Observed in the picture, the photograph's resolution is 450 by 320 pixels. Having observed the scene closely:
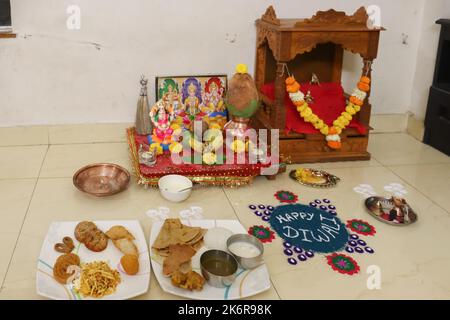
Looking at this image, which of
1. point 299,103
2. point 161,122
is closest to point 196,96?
point 161,122

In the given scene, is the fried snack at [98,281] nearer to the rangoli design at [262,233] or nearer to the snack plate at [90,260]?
the snack plate at [90,260]

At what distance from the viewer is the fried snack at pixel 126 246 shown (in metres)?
1.53

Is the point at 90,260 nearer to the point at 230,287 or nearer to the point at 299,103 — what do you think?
the point at 230,287

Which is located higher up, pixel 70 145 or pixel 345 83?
pixel 345 83

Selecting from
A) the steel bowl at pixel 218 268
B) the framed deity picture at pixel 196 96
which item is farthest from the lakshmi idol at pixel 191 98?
the steel bowl at pixel 218 268

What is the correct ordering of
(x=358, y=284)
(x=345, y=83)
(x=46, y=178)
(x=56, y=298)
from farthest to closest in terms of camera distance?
(x=345, y=83) → (x=46, y=178) → (x=358, y=284) → (x=56, y=298)

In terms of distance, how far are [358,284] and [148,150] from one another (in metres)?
1.10

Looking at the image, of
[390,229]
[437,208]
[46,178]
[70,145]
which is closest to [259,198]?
[390,229]

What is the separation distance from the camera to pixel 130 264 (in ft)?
4.72

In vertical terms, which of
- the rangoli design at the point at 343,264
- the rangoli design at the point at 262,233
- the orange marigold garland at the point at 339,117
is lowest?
the rangoli design at the point at 343,264

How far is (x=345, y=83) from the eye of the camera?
2.71 m

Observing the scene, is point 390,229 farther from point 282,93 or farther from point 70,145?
point 70,145

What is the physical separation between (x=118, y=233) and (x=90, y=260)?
13cm

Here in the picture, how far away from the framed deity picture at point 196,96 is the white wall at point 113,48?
0.15 ft
